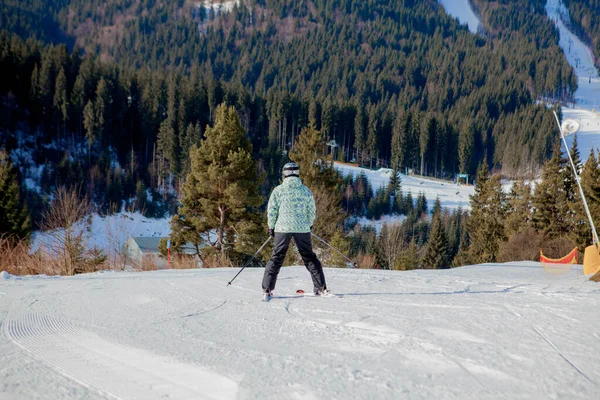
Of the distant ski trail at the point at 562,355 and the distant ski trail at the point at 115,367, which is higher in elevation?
the distant ski trail at the point at 562,355

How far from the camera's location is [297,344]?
3229 millimetres

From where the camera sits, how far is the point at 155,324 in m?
3.78

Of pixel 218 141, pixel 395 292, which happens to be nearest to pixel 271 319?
pixel 395 292

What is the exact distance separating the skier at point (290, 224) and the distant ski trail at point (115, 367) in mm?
2148

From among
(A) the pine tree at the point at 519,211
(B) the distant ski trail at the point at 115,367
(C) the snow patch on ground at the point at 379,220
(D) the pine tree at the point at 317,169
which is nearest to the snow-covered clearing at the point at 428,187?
(C) the snow patch on ground at the point at 379,220

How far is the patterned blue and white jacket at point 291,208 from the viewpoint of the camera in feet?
16.4

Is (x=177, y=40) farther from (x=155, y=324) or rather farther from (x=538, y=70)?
(x=155, y=324)

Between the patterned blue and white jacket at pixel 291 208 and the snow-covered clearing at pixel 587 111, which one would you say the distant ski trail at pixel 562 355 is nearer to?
the patterned blue and white jacket at pixel 291 208

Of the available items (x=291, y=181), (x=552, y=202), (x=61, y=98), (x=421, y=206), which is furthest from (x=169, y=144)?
(x=291, y=181)

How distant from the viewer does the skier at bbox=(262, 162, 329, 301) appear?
5012mm

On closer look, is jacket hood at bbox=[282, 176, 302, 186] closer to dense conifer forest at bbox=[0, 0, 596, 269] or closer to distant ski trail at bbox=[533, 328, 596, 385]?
distant ski trail at bbox=[533, 328, 596, 385]

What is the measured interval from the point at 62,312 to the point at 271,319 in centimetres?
226

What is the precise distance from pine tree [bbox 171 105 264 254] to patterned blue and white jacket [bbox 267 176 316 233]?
44.5 feet

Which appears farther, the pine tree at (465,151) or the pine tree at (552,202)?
the pine tree at (465,151)
